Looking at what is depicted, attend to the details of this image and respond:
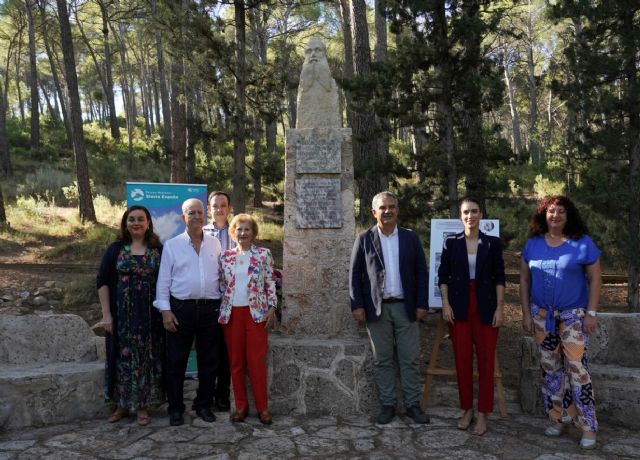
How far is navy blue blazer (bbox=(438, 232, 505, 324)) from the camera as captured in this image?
3.75 metres

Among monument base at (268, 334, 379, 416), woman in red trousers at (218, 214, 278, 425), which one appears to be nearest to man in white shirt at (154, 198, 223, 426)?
woman in red trousers at (218, 214, 278, 425)

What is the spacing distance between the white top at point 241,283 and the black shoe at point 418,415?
4.76 feet

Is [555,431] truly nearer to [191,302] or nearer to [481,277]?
[481,277]

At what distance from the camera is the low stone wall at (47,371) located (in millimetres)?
3980

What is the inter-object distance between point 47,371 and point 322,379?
2.11 meters

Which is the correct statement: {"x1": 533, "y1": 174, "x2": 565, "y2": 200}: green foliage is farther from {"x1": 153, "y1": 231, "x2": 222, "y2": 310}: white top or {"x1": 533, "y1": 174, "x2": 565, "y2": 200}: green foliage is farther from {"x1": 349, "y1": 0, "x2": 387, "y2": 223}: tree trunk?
{"x1": 153, "y1": 231, "x2": 222, "y2": 310}: white top

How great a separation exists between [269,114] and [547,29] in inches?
881

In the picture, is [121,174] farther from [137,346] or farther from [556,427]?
[556,427]

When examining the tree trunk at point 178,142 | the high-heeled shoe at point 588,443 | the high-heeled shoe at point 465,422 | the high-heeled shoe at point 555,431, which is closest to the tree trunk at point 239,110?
the tree trunk at point 178,142

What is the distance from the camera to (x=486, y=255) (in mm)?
3766

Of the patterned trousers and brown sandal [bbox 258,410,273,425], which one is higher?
the patterned trousers

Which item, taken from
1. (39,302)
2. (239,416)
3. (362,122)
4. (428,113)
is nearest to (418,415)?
(239,416)

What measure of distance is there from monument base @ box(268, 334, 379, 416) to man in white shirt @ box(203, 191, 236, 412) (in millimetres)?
349

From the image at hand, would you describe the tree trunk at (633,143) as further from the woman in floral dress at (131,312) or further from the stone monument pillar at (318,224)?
the woman in floral dress at (131,312)
